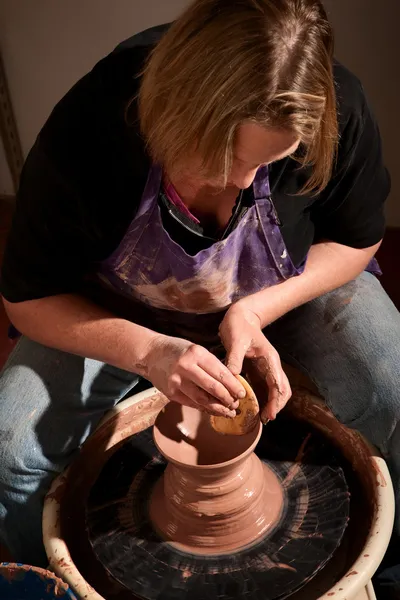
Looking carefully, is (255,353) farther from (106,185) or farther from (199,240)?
(106,185)

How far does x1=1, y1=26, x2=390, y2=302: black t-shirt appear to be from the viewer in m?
1.18

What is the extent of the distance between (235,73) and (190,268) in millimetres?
413

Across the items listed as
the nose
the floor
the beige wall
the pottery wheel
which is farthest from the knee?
the beige wall

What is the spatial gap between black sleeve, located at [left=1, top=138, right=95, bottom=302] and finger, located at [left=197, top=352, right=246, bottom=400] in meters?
0.32

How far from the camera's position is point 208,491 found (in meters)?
1.22

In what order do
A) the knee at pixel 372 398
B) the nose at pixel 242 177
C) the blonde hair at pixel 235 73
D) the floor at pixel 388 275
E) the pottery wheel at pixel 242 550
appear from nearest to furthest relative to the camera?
the blonde hair at pixel 235 73, the nose at pixel 242 177, the pottery wheel at pixel 242 550, the knee at pixel 372 398, the floor at pixel 388 275

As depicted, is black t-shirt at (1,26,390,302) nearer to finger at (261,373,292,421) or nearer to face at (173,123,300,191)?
face at (173,123,300,191)

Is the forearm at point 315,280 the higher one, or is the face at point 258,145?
the face at point 258,145

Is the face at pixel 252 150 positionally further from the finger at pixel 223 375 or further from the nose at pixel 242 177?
the finger at pixel 223 375

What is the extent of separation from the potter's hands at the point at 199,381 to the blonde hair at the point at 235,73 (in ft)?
1.01

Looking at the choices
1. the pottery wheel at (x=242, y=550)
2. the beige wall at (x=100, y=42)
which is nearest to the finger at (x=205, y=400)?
the pottery wheel at (x=242, y=550)

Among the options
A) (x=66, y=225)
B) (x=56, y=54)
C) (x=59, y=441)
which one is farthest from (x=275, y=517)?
(x=56, y=54)

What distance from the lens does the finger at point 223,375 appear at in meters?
1.13

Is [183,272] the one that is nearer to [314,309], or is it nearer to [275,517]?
[314,309]
